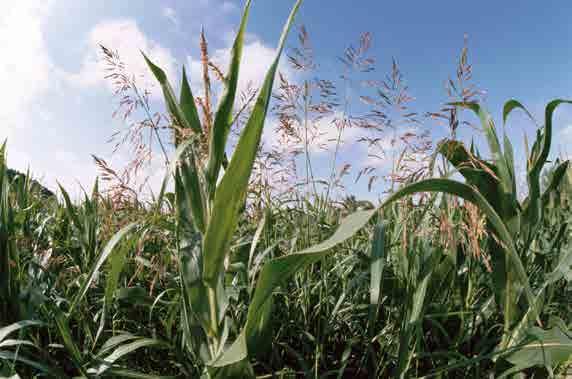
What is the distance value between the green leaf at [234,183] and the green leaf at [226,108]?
10 centimetres

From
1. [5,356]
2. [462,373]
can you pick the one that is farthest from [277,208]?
[5,356]

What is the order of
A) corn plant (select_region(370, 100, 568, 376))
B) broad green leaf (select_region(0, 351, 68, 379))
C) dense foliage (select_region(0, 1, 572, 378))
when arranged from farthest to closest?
corn plant (select_region(370, 100, 568, 376)) < broad green leaf (select_region(0, 351, 68, 379)) < dense foliage (select_region(0, 1, 572, 378))

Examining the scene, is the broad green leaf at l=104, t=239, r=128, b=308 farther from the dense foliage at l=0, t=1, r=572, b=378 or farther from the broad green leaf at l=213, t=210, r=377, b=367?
the broad green leaf at l=213, t=210, r=377, b=367

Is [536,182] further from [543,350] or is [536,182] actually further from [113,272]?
[113,272]

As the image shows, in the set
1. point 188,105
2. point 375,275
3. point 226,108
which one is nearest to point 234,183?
point 226,108

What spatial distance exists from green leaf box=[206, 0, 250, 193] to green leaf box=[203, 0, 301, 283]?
0.10 meters

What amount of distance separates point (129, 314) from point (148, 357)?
196mm

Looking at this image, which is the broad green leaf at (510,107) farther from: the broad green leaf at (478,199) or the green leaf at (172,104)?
the green leaf at (172,104)

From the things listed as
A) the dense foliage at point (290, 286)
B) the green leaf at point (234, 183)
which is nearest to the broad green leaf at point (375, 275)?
the dense foliage at point (290, 286)

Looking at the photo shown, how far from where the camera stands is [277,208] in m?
1.58

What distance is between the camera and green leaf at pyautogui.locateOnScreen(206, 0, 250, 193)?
875mm

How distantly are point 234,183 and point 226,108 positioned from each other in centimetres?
18

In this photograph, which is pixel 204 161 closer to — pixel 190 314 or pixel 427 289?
pixel 190 314

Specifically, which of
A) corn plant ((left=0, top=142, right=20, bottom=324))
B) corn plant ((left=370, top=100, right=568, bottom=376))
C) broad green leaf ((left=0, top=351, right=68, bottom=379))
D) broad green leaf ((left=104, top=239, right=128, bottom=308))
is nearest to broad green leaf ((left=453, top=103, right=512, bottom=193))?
corn plant ((left=370, top=100, right=568, bottom=376))
